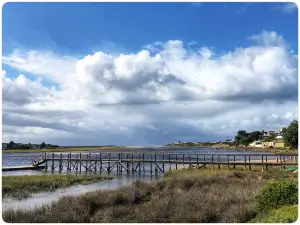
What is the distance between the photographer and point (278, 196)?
39.9 ft

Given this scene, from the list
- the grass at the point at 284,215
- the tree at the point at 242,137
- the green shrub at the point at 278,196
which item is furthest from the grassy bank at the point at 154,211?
the tree at the point at 242,137

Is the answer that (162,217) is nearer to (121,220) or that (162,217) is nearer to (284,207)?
(121,220)

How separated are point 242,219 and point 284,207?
5.34ft

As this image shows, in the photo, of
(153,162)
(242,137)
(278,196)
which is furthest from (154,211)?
(242,137)

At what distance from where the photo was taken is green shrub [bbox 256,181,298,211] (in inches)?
471

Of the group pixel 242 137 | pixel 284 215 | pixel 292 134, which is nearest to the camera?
pixel 284 215

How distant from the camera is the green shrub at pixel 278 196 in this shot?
1196 cm

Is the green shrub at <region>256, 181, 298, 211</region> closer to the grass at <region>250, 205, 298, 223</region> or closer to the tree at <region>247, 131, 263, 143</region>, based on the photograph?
the grass at <region>250, 205, 298, 223</region>

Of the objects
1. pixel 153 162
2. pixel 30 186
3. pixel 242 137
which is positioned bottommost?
pixel 30 186

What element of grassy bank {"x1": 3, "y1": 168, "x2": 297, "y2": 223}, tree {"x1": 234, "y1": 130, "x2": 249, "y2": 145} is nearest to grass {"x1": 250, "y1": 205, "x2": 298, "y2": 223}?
grassy bank {"x1": 3, "y1": 168, "x2": 297, "y2": 223}

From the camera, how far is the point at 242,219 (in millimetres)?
12188

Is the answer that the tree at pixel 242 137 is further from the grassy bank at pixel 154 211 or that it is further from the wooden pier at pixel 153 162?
the grassy bank at pixel 154 211

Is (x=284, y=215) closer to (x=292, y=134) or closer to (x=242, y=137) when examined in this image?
(x=292, y=134)

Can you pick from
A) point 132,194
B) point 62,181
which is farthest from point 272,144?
point 132,194
